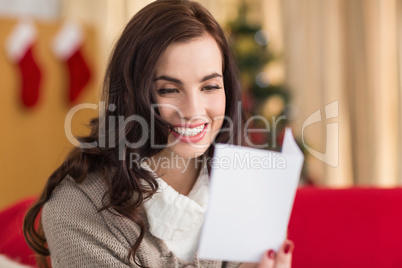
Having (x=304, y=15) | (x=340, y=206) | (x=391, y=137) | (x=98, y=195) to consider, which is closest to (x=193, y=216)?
(x=98, y=195)

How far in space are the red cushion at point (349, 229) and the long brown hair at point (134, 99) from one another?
0.51 m

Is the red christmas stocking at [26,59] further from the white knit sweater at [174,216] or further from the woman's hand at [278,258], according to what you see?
the woman's hand at [278,258]

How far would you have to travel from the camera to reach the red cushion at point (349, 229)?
1464 millimetres

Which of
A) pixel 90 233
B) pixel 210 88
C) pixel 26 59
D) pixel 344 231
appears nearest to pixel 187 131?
pixel 210 88

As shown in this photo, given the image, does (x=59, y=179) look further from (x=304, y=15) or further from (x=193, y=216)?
(x=304, y=15)

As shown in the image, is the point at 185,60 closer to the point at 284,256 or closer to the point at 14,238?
the point at 284,256

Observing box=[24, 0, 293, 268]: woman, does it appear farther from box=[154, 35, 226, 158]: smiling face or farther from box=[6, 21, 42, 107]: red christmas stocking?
box=[6, 21, 42, 107]: red christmas stocking

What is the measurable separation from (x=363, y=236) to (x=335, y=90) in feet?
7.38

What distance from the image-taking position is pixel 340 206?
1538 millimetres

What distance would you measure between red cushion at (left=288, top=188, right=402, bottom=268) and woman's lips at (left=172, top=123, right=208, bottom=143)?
19.5 inches

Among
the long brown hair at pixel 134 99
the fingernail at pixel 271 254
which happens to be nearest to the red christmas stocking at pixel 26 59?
the long brown hair at pixel 134 99

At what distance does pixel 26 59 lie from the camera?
3.58 meters

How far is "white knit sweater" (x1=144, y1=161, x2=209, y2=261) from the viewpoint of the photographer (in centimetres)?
121

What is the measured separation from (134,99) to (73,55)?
2799mm
